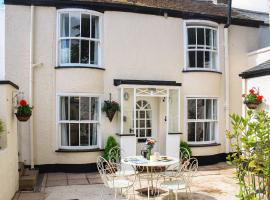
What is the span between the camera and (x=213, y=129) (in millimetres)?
12641

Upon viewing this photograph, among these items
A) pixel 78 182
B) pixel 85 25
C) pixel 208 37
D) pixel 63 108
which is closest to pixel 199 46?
pixel 208 37

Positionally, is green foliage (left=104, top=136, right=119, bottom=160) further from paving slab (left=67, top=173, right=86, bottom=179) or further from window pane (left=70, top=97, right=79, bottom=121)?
window pane (left=70, top=97, right=79, bottom=121)

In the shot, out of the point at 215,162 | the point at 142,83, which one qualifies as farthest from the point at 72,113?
the point at 215,162

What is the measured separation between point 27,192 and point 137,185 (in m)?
3.08

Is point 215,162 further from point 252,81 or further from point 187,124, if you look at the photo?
point 252,81

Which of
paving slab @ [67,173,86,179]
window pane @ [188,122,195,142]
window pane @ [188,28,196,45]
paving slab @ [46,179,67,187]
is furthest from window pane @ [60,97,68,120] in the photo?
window pane @ [188,28,196,45]

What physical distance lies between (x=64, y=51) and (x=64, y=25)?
933mm

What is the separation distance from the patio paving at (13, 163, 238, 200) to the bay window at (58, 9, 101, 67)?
12.9 feet

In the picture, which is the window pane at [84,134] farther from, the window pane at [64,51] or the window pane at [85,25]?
the window pane at [85,25]

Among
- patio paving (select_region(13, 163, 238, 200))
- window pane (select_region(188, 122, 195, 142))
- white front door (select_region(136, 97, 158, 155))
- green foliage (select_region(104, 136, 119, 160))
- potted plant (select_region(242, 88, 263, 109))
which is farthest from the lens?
window pane (select_region(188, 122, 195, 142))

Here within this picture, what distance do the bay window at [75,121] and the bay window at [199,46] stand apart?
14.6ft

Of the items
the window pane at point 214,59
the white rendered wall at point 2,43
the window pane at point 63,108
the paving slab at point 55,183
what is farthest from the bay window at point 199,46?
the white rendered wall at point 2,43

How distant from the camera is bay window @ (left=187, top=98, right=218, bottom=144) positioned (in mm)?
12234

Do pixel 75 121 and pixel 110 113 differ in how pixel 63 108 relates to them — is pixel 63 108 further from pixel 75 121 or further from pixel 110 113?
pixel 110 113
